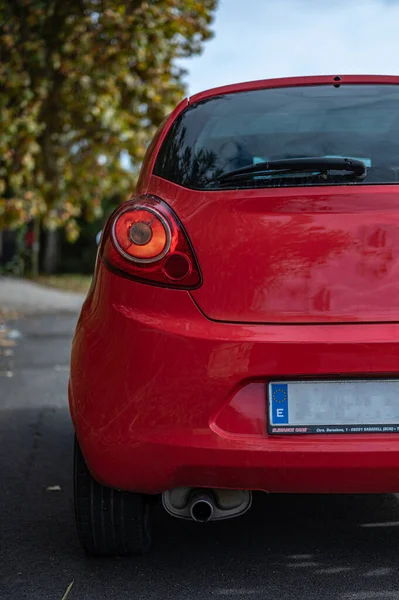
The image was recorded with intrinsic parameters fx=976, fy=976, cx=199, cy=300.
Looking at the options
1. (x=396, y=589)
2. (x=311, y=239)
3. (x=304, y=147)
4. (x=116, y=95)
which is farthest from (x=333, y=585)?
(x=116, y=95)

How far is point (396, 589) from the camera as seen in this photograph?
3.01m

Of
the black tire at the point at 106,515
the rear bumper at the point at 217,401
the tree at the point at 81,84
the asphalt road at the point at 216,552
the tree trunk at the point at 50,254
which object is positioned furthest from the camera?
the tree trunk at the point at 50,254

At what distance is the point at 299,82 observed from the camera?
3523 mm

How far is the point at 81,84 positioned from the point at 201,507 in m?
12.2

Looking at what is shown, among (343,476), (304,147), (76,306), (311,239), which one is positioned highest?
(304,147)

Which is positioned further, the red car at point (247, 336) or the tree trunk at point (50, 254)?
the tree trunk at point (50, 254)

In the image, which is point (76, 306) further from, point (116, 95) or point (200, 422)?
point (200, 422)

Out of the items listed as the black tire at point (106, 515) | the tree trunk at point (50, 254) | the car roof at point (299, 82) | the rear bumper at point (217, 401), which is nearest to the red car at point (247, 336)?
the rear bumper at point (217, 401)

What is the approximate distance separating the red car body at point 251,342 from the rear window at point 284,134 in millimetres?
83

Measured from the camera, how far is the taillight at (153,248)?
116 inches

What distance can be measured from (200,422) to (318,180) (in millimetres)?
826

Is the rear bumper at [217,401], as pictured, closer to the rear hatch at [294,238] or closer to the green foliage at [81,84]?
the rear hatch at [294,238]

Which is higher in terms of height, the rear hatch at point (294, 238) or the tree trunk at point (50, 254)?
the rear hatch at point (294, 238)

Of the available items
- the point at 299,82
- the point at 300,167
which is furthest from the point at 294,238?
the point at 299,82
